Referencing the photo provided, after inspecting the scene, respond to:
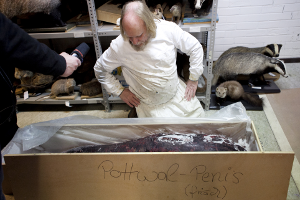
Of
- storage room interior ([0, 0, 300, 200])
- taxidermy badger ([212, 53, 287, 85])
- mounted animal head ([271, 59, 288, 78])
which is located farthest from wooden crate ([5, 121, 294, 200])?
mounted animal head ([271, 59, 288, 78])

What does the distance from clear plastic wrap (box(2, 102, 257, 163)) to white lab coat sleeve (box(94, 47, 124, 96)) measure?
0.42m

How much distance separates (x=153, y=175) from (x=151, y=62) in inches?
31.2

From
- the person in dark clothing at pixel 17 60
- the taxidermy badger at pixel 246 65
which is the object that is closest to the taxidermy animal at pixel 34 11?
the person in dark clothing at pixel 17 60

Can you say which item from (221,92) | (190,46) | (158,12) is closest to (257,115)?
(221,92)

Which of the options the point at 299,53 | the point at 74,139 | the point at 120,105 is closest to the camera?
the point at 74,139

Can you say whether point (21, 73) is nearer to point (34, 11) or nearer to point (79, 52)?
point (34, 11)

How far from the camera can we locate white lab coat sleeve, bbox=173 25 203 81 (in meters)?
1.50

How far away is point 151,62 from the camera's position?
1477 mm

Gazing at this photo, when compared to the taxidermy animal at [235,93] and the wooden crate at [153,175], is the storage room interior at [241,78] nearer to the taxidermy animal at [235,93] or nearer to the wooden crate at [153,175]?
the taxidermy animal at [235,93]

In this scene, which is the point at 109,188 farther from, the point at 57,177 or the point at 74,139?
the point at 74,139

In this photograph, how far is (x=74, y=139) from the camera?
1.44 m

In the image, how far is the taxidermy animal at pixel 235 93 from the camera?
230cm

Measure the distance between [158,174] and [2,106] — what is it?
3.49 ft

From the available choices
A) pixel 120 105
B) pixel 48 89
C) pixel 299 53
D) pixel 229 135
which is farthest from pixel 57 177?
pixel 299 53
